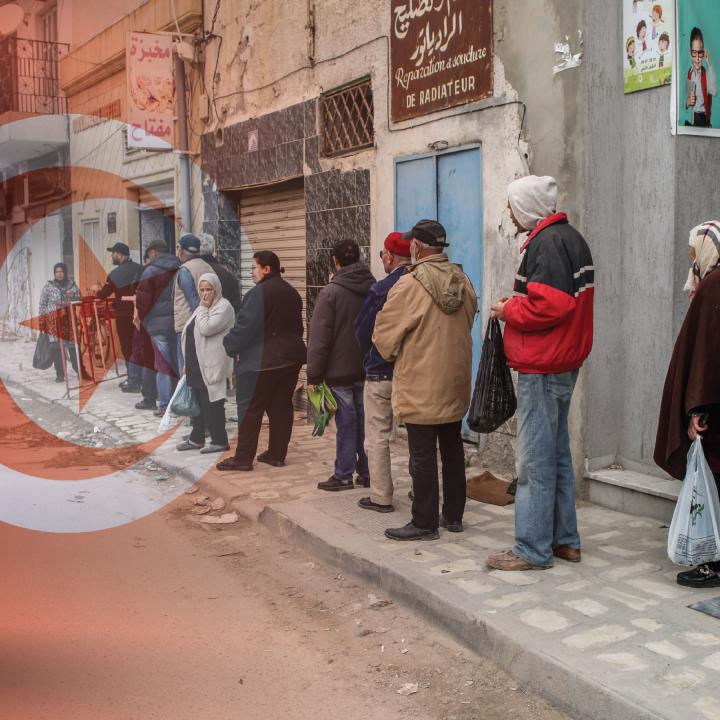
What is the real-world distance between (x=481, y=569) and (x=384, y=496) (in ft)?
4.37

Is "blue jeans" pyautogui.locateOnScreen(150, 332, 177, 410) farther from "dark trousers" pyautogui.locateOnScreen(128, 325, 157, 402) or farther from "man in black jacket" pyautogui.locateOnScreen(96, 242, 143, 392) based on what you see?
"man in black jacket" pyautogui.locateOnScreen(96, 242, 143, 392)

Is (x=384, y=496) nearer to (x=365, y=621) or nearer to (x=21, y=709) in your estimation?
(x=365, y=621)

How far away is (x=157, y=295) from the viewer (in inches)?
406

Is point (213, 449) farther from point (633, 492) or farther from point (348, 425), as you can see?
point (633, 492)

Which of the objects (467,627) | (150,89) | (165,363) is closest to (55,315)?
(150,89)

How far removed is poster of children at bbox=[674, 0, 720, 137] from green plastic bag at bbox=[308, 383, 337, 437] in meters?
2.98

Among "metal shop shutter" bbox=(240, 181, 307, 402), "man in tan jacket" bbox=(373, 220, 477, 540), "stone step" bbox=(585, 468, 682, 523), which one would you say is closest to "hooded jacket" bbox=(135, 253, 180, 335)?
"metal shop shutter" bbox=(240, 181, 307, 402)

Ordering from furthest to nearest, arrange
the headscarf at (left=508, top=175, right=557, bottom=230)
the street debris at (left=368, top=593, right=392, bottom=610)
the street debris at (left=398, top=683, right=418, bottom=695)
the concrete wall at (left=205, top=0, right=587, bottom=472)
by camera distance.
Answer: the concrete wall at (left=205, top=0, right=587, bottom=472)
the street debris at (left=368, top=593, right=392, bottom=610)
the headscarf at (left=508, top=175, right=557, bottom=230)
the street debris at (left=398, top=683, right=418, bottom=695)

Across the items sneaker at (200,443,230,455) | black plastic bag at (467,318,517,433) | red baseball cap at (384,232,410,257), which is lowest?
sneaker at (200,443,230,455)

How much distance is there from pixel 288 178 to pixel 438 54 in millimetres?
3047

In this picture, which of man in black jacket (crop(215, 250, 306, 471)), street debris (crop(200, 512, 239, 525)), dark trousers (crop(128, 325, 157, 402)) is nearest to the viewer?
street debris (crop(200, 512, 239, 525))

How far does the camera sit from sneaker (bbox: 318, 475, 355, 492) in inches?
265

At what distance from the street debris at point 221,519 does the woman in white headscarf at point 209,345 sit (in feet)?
5.55

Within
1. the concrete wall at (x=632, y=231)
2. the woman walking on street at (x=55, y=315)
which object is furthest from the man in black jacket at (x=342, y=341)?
the woman walking on street at (x=55, y=315)
